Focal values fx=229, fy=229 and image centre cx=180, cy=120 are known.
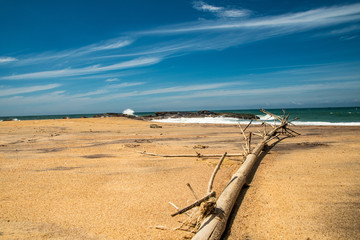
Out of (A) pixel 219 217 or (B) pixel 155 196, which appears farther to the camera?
(B) pixel 155 196

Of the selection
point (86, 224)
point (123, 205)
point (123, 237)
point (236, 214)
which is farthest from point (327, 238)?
point (86, 224)

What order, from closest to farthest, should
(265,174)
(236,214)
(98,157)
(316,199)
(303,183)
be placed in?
(236,214) < (316,199) < (303,183) < (265,174) < (98,157)

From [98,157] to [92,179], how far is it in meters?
1.77

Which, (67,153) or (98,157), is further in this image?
(67,153)

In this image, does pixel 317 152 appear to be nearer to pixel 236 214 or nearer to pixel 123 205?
pixel 236 214

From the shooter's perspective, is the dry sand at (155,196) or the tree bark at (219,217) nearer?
the tree bark at (219,217)

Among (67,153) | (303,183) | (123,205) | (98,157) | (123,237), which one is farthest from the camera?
(67,153)

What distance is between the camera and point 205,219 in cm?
227

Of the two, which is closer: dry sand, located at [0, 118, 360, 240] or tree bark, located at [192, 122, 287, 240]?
tree bark, located at [192, 122, 287, 240]

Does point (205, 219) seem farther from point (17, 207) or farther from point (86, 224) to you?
point (17, 207)

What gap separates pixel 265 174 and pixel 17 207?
3827 millimetres

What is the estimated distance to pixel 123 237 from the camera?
2.23m

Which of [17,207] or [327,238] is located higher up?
[17,207]

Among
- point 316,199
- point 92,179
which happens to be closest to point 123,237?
point 92,179
